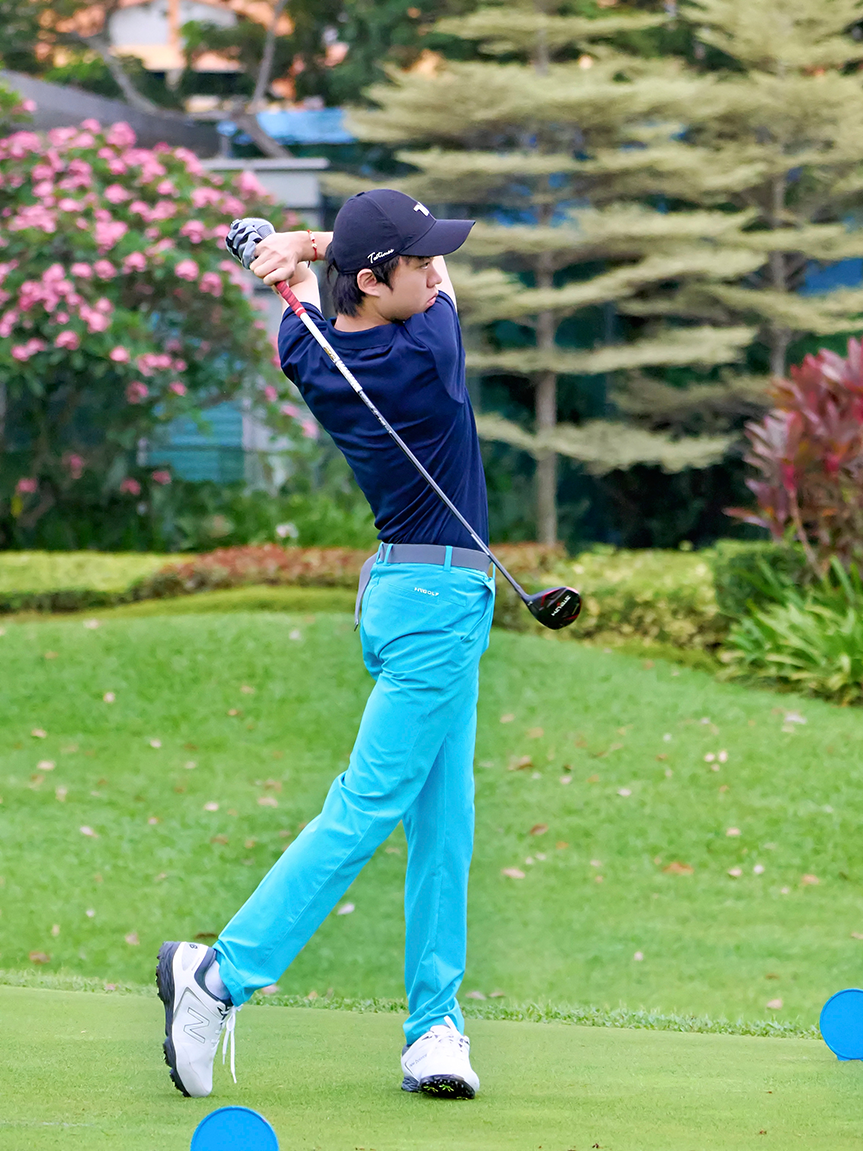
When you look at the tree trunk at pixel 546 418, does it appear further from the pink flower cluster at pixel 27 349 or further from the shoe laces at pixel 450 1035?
the shoe laces at pixel 450 1035

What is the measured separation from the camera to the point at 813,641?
900 centimetres

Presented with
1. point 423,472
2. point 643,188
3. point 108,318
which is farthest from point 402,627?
point 643,188

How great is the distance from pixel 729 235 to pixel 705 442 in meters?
2.03

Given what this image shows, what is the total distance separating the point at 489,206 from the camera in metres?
15.1

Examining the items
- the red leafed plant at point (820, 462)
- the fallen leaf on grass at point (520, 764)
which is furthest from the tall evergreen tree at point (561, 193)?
the fallen leaf on grass at point (520, 764)

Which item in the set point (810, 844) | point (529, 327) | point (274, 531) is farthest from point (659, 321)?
point (810, 844)

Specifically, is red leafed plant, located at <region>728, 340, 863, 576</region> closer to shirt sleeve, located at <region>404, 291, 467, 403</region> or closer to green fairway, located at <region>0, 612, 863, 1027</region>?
green fairway, located at <region>0, 612, 863, 1027</region>

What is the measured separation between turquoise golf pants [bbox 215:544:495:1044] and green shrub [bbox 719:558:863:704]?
6.01m

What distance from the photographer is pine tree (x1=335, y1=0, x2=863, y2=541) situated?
44.5ft

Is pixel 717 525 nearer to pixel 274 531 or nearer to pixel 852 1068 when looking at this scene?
pixel 274 531

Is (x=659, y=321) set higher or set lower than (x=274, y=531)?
higher

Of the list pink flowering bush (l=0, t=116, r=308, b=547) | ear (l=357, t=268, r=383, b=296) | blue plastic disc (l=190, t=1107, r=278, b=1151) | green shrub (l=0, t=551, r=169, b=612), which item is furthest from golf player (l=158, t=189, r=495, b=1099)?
pink flowering bush (l=0, t=116, r=308, b=547)

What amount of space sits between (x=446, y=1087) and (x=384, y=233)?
1.79 m

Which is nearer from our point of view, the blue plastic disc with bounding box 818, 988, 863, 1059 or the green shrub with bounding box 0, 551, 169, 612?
the blue plastic disc with bounding box 818, 988, 863, 1059
